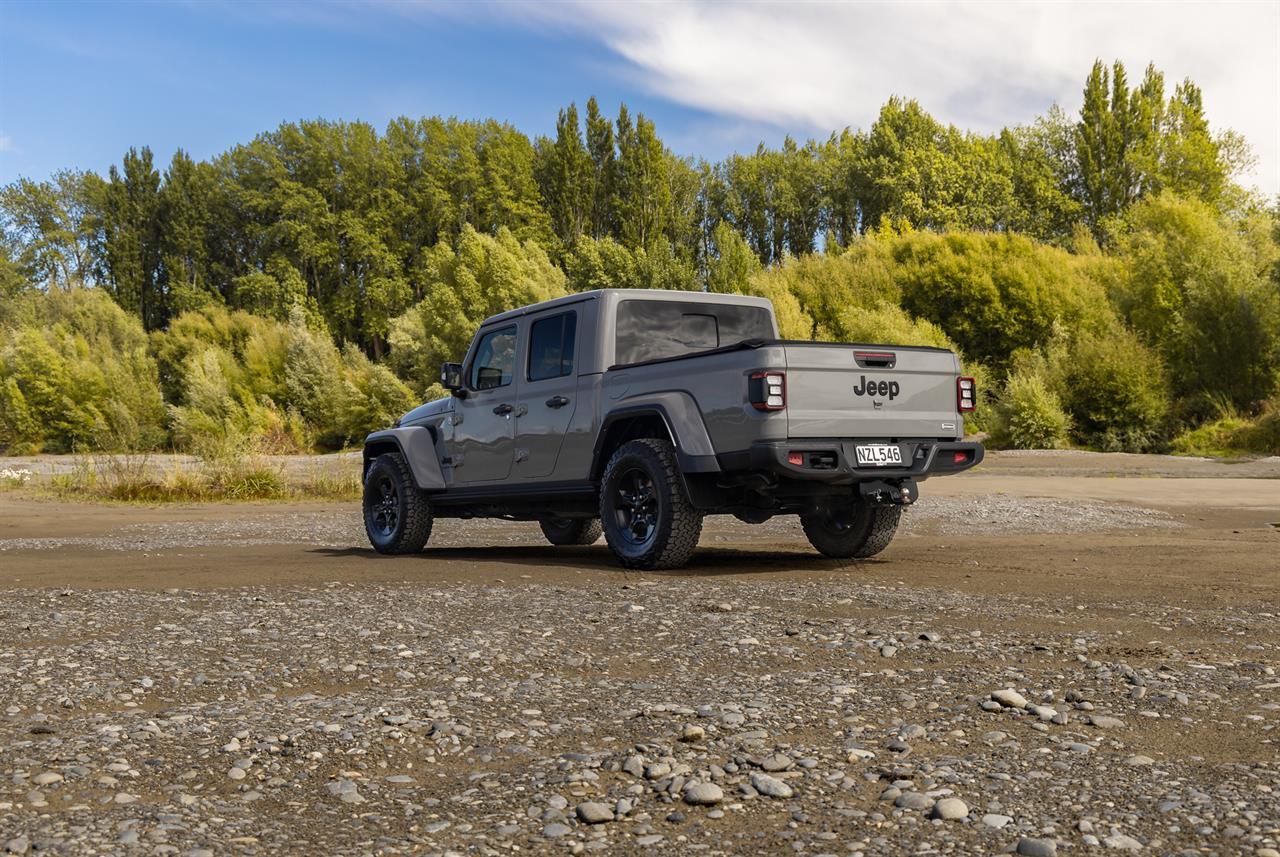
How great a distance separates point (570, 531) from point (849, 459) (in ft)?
17.1

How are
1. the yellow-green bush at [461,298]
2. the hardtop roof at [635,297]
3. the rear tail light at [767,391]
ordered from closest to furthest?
the rear tail light at [767,391] → the hardtop roof at [635,297] → the yellow-green bush at [461,298]

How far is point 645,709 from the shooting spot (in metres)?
4.83

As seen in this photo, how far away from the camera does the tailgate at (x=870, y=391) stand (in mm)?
8961

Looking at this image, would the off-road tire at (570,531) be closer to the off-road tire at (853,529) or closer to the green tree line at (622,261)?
the off-road tire at (853,529)

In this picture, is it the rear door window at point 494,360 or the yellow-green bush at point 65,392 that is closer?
the rear door window at point 494,360

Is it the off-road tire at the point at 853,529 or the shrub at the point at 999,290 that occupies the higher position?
the shrub at the point at 999,290

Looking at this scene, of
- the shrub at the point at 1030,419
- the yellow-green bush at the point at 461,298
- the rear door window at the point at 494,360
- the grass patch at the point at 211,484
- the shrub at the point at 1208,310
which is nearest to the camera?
the rear door window at the point at 494,360

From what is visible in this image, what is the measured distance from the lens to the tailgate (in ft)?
29.4

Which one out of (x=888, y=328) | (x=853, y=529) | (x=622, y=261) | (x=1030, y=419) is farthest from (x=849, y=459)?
(x=622, y=261)

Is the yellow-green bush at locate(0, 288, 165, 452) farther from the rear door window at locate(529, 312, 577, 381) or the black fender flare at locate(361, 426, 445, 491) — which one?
the rear door window at locate(529, 312, 577, 381)

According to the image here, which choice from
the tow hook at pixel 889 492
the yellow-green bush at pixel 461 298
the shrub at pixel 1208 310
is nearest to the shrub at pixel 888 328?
the shrub at pixel 1208 310

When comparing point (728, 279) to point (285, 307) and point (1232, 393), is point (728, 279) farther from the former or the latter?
point (285, 307)

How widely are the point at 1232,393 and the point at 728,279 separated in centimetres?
2116

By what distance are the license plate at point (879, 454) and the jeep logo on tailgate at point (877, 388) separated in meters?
0.40
